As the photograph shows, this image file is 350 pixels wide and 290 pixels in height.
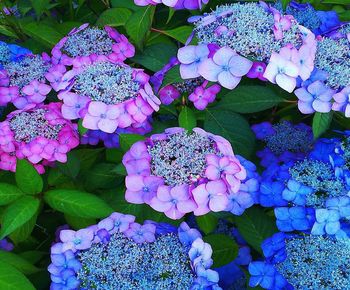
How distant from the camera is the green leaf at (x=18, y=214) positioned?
100 cm

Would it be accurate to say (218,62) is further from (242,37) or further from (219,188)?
(219,188)

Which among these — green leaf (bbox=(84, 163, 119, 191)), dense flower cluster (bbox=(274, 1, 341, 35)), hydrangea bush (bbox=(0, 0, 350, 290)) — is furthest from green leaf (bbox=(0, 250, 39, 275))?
dense flower cluster (bbox=(274, 1, 341, 35))

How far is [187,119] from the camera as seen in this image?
119 cm

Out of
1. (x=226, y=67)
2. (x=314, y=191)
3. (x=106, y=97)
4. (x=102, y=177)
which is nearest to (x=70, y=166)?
(x=102, y=177)

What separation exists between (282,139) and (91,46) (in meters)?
0.48

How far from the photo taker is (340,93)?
1.04 metres

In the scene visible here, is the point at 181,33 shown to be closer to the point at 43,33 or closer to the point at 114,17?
the point at 114,17

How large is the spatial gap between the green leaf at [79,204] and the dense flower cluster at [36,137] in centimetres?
10

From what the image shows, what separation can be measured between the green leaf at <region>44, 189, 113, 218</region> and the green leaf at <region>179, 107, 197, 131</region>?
0.24 m

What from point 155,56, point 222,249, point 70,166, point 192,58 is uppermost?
point 192,58

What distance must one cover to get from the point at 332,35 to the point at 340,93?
0.64 feet

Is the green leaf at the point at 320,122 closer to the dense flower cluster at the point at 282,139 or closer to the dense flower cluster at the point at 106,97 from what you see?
the dense flower cluster at the point at 282,139

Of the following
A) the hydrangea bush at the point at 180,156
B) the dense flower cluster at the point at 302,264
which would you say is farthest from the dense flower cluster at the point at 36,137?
the dense flower cluster at the point at 302,264

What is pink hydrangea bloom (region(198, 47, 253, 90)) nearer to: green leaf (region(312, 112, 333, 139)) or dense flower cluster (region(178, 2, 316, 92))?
dense flower cluster (region(178, 2, 316, 92))
